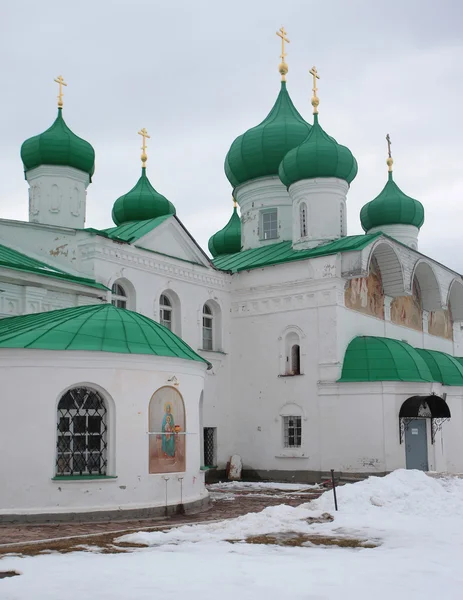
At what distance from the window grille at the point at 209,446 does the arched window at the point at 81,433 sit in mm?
7397

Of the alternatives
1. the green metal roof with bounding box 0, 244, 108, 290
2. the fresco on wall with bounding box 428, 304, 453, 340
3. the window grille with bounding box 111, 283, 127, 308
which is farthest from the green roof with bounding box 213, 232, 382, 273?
the fresco on wall with bounding box 428, 304, 453, 340

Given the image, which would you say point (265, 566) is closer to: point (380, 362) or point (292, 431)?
point (380, 362)

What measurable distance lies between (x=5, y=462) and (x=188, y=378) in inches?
125

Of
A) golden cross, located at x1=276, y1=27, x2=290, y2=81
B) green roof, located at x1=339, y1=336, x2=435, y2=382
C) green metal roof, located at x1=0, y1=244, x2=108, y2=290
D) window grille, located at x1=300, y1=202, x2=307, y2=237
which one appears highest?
golden cross, located at x1=276, y1=27, x2=290, y2=81

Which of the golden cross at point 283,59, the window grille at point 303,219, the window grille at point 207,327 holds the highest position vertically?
the golden cross at point 283,59

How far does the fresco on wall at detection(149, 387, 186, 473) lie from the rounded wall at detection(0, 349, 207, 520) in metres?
0.06

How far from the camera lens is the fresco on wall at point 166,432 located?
11.4 meters

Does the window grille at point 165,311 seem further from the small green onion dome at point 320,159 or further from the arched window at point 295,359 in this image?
the small green onion dome at point 320,159

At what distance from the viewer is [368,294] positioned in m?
19.1

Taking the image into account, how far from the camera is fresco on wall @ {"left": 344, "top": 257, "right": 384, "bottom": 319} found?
60.1ft

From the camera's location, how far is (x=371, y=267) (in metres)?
19.6

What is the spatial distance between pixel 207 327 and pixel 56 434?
8.67m

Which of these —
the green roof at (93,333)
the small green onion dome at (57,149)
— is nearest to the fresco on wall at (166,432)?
the green roof at (93,333)

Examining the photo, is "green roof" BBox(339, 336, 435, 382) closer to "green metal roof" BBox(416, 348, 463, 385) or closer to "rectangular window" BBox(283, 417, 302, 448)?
"rectangular window" BBox(283, 417, 302, 448)
